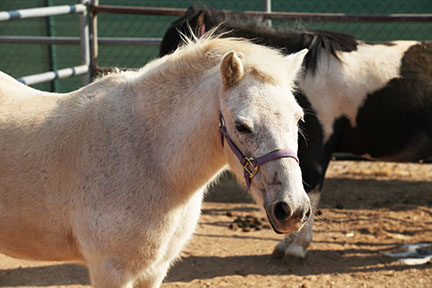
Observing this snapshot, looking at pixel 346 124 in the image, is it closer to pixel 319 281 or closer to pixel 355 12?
pixel 319 281

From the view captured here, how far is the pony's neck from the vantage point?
2469mm

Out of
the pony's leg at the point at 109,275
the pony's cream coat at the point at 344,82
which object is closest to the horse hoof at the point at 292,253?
the pony's cream coat at the point at 344,82

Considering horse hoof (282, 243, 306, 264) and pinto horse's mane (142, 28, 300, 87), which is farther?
horse hoof (282, 243, 306, 264)

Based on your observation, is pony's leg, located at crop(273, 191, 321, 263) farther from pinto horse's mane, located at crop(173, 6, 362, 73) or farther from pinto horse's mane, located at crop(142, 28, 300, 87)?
pinto horse's mane, located at crop(142, 28, 300, 87)

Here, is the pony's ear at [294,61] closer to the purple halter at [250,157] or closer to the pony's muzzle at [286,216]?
the purple halter at [250,157]

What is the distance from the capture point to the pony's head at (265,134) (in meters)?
2.19

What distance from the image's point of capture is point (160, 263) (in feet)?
8.95

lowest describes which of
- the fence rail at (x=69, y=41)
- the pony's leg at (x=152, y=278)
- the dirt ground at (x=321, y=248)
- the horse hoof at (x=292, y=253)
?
the dirt ground at (x=321, y=248)

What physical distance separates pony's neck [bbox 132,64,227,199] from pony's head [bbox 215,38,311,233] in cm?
11

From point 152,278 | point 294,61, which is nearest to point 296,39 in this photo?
point 294,61

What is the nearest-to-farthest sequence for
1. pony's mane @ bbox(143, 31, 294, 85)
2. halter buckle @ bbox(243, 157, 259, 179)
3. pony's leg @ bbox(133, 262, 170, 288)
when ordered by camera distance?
halter buckle @ bbox(243, 157, 259, 179) → pony's mane @ bbox(143, 31, 294, 85) → pony's leg @ bbox(133, 262, 170, 288)

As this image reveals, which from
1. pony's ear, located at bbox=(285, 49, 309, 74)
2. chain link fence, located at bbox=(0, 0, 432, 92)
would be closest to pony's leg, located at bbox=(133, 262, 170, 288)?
pony's ear, located at bbox=(285, 49, 309, 74)

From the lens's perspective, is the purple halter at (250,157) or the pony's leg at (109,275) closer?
the purple halter at (250,157)

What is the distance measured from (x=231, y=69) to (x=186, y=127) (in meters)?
Result: 0.38
